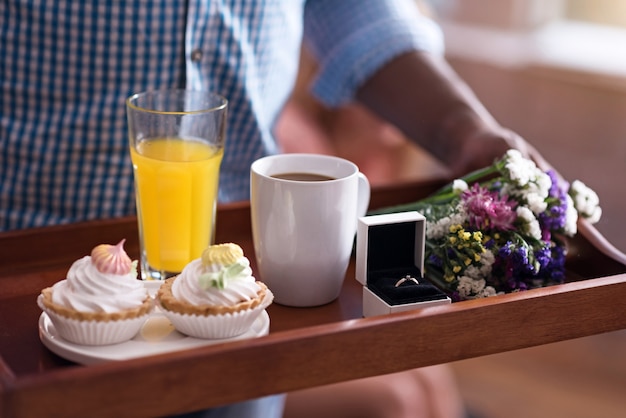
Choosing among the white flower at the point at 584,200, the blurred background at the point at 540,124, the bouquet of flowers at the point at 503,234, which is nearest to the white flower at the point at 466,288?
the bouquet of flowers at the point at 503,234

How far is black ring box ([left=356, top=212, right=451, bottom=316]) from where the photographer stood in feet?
2.94

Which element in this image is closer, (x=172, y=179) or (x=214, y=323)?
(x=214, y=323)

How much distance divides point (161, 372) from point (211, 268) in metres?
0.13

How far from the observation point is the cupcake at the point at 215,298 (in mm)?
812

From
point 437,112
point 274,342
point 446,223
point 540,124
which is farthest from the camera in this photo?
point 540,124

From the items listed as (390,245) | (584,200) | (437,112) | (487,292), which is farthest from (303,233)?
(437,112)

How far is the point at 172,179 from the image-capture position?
1.02 m

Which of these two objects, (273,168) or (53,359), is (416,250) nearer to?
(273,168)

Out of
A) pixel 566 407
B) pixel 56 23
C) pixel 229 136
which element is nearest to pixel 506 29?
pixel 566 407

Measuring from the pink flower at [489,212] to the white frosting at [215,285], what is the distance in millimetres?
297

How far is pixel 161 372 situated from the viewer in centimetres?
74

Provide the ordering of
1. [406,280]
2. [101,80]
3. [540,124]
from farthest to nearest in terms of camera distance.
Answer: [540,124], [101,80], [406,280]

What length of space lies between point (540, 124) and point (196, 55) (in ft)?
6.45

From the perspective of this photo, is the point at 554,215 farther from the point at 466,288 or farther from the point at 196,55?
the point at 196,55
